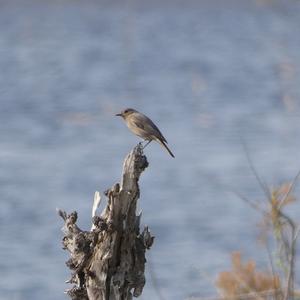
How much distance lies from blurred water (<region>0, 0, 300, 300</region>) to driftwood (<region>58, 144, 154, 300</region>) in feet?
13.2

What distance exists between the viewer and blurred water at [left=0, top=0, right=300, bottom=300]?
1177cm

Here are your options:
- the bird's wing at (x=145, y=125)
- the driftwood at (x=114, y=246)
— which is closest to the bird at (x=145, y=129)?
the bird's wing at (x=145, y=125)

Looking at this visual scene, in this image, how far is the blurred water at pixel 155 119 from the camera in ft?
38.6

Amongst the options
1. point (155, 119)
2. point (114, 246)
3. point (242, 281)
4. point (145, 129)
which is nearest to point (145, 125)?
point (145, 129)

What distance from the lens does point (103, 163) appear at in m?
14.1

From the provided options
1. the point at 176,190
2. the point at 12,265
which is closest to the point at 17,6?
the point at 176,190

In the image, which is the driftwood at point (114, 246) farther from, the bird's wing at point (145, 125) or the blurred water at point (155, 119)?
the blurred water at point (155, 119)

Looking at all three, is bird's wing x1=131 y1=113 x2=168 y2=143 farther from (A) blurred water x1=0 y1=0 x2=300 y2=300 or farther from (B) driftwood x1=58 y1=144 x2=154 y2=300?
(A) blurred water x1=0 y1=0 x2=300 y2=300

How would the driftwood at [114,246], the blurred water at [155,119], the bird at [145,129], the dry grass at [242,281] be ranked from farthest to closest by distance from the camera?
the blurred water at [155,119] → the bird at [145,129] → the dry grass at [242,281] → the driftwood at [114,246]

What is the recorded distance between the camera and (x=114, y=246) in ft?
15.7

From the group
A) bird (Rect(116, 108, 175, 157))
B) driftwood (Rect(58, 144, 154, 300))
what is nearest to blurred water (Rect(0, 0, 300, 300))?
bird (Rect(116, 108, 175, 157))

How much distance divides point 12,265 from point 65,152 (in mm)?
3770

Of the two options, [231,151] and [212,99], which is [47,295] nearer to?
[231,151]

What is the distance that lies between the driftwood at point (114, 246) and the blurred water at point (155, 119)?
13.2 feet
